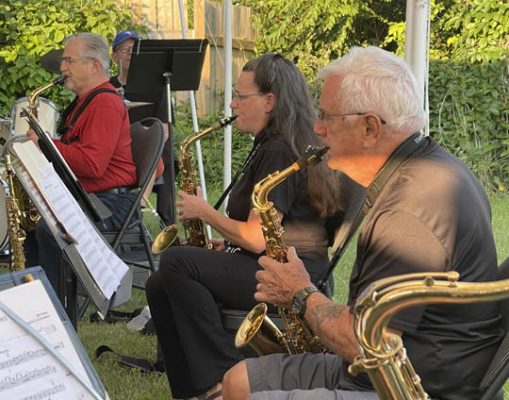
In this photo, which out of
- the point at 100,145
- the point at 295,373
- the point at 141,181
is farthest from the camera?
the point at 141,181

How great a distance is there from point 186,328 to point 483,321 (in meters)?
1.48

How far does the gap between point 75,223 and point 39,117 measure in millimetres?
2860

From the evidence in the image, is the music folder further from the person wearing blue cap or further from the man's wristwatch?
the person wearing blue cap

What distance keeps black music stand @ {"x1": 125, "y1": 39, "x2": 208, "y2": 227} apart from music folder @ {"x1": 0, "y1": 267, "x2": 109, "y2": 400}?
13.1 ft

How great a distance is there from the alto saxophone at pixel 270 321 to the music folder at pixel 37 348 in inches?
33.8

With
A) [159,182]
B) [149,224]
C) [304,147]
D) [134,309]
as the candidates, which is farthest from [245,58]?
[304,147]

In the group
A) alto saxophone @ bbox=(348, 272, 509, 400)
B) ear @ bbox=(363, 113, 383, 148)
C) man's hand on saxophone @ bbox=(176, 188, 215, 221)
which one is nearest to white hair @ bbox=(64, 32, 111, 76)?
man's hand on saxophone @ bbox=(176, 188, 215, 221)

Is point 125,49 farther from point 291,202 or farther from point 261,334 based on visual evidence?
point 261,334

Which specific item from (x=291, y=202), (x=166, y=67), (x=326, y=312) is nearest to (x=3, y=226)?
(x=166, y=67)

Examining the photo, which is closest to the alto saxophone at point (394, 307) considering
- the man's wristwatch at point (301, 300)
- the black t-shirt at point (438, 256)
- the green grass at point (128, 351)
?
the black t-shirt at point (438, 256)

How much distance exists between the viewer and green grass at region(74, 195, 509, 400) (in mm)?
3771

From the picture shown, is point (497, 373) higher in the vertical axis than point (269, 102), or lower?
lower

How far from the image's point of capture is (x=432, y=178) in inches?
80.9

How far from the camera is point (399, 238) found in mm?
1971
